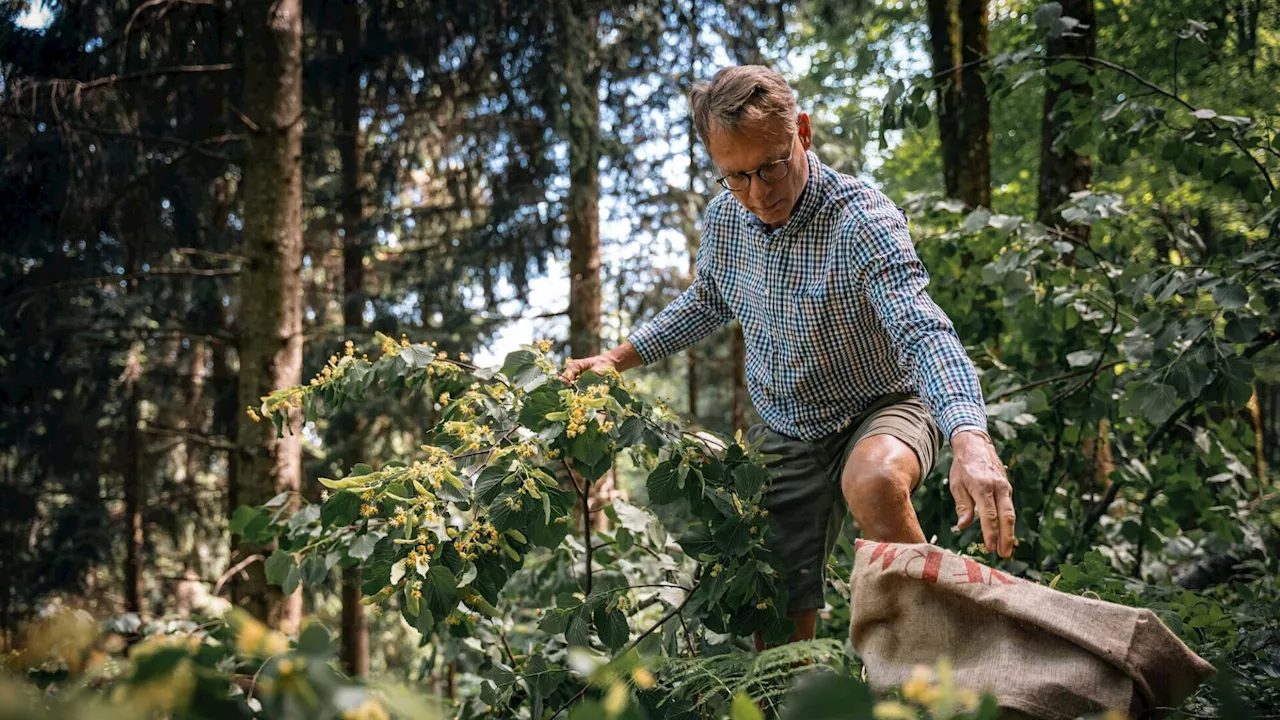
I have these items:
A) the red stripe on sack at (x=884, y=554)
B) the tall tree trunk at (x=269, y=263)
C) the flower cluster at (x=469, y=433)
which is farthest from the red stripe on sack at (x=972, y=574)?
the tall tree trunk at (x=269, y=263)

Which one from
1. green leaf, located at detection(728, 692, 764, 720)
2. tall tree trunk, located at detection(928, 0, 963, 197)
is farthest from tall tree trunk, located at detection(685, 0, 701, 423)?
green leaf, located at detection(728, 692, 764, 720)

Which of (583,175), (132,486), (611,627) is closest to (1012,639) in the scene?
(611,627)

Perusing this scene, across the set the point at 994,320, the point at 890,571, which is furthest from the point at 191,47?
the point at 890,571

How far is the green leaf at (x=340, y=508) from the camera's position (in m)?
1.83

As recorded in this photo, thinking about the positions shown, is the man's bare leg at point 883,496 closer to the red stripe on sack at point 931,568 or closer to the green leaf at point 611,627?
the red stripe on sack at point 931,568

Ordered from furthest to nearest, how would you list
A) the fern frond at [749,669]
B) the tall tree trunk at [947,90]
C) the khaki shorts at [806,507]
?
the tall tree trunk at [947,90], the khaki shorts at [806,507], the fern frond at [749,669]

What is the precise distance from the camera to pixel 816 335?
228 cm

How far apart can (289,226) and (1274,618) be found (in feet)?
16.3

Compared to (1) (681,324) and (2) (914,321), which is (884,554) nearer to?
(2) (914,321)

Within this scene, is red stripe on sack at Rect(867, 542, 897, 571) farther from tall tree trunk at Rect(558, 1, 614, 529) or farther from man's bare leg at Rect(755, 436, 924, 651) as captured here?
tall tree trunk at Rect(558, 1, 614, 529)

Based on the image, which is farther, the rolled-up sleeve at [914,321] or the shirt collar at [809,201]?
the shirt collar at [809,201]

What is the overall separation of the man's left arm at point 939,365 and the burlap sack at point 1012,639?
0.09 meters

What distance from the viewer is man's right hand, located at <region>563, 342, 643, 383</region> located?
90.7 inches

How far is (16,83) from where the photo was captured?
5.44 metres
